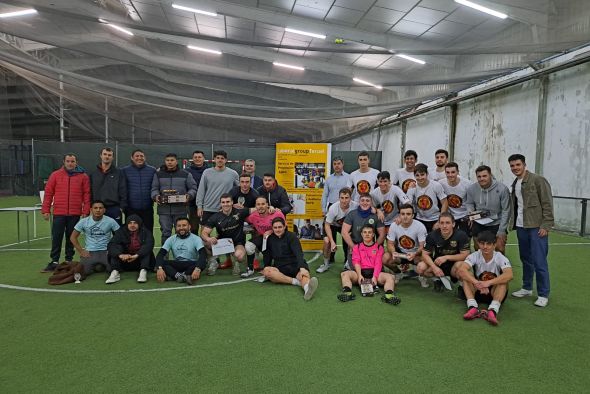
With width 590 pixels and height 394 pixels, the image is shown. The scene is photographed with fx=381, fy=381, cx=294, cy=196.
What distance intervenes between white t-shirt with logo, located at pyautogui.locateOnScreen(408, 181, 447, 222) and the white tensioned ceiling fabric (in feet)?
5.85

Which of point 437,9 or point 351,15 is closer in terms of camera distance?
point 437,9

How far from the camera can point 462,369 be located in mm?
2576

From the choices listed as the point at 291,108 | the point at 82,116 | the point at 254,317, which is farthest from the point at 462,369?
the point at 82,116

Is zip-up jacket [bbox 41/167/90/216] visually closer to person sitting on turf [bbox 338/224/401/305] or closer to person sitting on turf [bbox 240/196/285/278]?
person sitting on turf [bbox 240/196/285/278]

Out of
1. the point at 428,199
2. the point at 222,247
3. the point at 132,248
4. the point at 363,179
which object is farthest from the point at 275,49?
the point at 132,248

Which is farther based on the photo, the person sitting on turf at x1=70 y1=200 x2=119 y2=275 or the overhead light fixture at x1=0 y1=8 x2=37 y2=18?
the person sitting on turf at x1=70 y1=200 x2=119 y2=275

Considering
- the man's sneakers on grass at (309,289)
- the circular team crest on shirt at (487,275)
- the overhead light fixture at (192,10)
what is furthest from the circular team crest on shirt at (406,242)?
the overhead light fixture at (192,10)

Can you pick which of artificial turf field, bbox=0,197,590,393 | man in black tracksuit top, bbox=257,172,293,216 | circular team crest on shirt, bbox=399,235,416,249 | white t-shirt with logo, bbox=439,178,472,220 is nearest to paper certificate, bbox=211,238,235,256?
artificial turf field, bbox=0,197,590,393

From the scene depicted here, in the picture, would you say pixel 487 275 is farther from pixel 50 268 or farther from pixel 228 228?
pixel 50 268

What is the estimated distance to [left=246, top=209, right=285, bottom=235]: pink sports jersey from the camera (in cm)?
529

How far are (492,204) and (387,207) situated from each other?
1296mm

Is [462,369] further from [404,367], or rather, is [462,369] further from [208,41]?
[208,41]

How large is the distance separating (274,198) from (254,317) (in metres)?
2.43

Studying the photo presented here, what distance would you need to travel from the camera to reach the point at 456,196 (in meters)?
4.96
